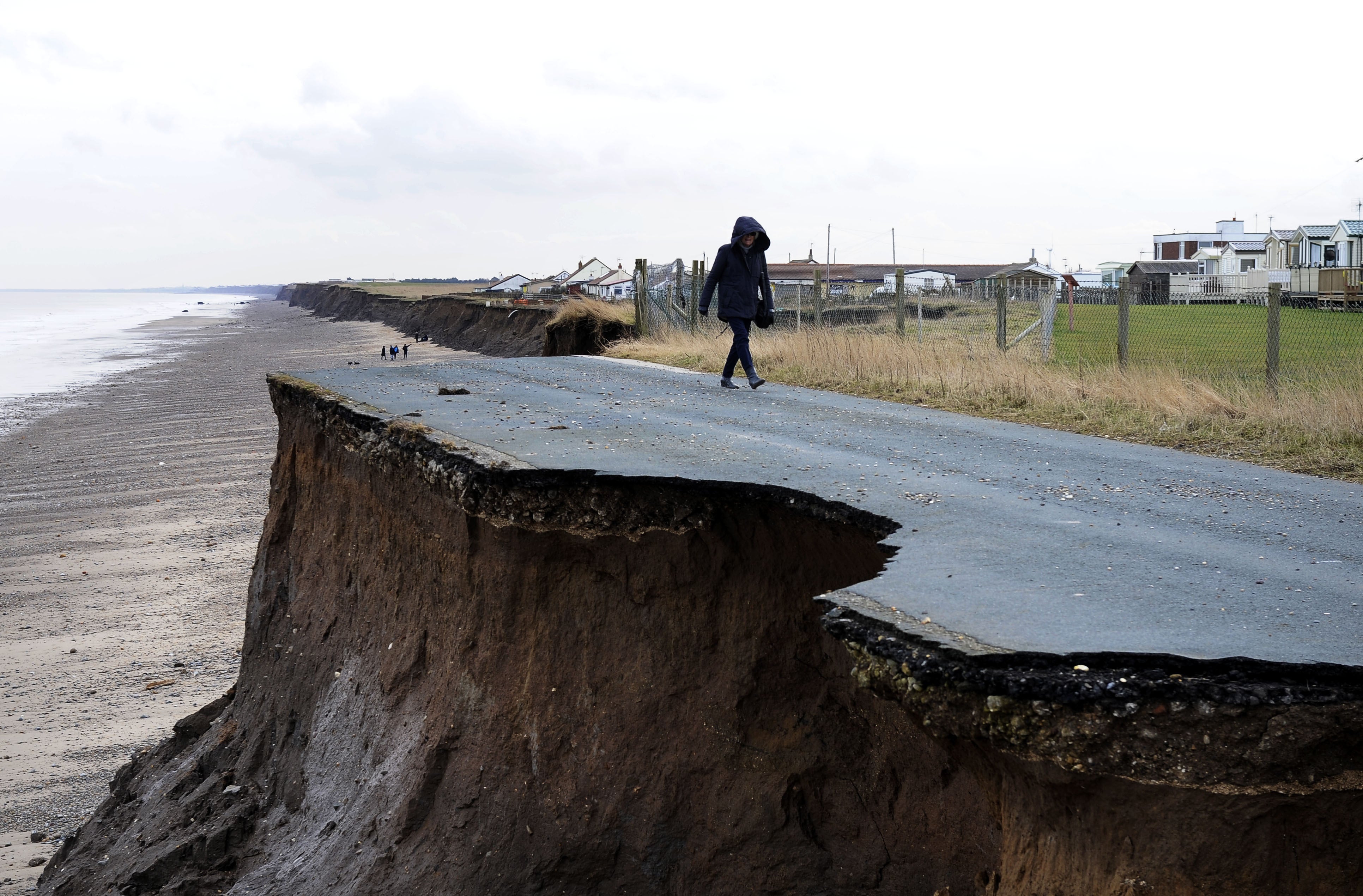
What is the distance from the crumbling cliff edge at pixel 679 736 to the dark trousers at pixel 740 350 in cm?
461

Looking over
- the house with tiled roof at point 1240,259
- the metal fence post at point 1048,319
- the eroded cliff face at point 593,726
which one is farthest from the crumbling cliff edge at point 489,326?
the house with tiled roof at point 1240,259

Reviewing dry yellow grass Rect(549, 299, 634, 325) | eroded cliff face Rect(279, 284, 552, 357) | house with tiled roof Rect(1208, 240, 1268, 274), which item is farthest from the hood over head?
house with tiled roof Rect(1208, 240, 1268, 274)

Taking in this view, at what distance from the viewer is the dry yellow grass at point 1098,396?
7.60 meters

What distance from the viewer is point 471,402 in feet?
27.8

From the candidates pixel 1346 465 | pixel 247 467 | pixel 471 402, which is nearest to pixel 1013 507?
pixel 1346 465

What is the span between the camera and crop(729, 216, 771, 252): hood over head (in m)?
10.8

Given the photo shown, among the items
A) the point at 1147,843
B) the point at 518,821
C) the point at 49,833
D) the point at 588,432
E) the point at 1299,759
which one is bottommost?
the point at 49,833

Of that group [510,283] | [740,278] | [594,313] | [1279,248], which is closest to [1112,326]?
[594,313]

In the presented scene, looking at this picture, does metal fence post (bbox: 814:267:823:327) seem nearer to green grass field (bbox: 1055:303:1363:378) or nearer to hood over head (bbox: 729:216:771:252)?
green grass field (bbox: 1055:303:1363:378)

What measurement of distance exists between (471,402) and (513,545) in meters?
3.57

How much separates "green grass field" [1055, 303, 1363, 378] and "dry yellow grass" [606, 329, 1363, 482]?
4.26 ft

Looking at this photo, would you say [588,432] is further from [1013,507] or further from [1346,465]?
[1346,465]

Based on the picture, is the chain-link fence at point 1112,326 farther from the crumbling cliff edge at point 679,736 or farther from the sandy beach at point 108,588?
the sandy beach at point 108,588

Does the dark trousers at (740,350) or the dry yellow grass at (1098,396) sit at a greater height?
the dark trousers at (740,350)
